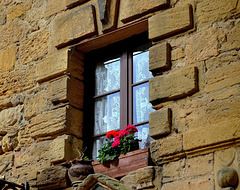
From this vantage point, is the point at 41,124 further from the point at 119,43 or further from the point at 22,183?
the point at 119,43

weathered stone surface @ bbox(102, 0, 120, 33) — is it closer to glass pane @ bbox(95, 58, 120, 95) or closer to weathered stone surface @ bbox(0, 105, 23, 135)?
glass pane @ bbox(95, 58, 120, 95)

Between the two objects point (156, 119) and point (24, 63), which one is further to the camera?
point (24, 63)

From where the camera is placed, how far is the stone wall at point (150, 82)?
15.0 feet

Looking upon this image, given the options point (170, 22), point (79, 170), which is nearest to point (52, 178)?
point (79, 170)

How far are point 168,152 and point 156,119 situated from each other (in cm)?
34

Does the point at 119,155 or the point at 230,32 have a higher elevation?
the point at 230,32

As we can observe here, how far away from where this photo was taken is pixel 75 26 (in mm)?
5906

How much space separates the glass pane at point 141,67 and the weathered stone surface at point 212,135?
3.61 ft

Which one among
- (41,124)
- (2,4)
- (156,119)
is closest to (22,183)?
(41,124)

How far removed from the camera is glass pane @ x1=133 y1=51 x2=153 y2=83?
18.5 feet

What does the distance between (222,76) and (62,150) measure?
1.69 meters

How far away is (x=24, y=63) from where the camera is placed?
626 centimetres

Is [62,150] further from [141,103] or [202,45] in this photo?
[202,45]

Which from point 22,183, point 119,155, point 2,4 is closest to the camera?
point 119,155
